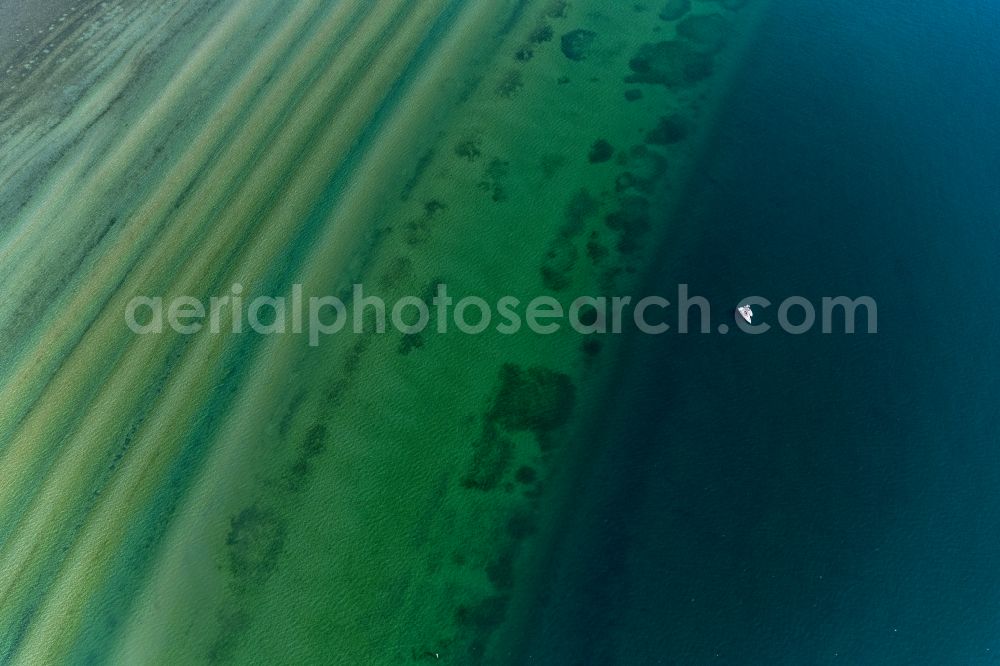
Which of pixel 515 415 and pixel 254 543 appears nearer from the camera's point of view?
pixel 254 543

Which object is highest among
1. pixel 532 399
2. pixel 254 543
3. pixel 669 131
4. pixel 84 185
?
pixel 669 131

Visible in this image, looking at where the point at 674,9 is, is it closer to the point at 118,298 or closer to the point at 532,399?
the point at 532,399

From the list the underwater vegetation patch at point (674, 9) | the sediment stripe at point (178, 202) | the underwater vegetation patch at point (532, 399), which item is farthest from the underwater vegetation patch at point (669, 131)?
the sediment stripe at point (178, 202)

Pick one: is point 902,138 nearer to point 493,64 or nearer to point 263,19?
point 493,64

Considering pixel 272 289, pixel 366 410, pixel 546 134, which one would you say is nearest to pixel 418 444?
pixel 366 410

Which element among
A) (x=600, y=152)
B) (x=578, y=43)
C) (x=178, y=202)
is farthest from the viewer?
(x=578, y=43)

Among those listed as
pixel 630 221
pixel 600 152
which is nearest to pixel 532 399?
pixel 630 221

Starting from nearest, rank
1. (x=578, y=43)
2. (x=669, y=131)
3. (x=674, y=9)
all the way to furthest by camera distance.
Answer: (x=669, y=131) → (x=578, y=43) → (x=674, y=9)
